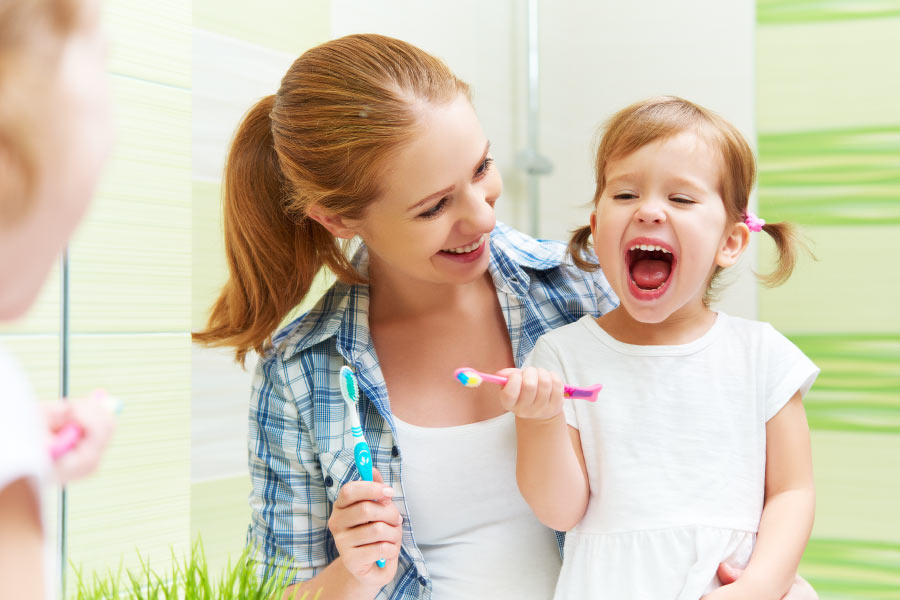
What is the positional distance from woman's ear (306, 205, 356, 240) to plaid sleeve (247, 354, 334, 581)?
155 mm

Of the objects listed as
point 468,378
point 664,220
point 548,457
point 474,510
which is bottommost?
point 474,510

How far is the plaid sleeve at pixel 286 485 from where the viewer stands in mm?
917

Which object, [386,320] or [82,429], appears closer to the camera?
[82,429]

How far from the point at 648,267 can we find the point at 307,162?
362 mm

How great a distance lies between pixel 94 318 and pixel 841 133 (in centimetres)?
135

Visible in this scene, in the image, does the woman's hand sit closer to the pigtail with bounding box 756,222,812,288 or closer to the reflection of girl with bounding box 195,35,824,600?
the reflection of girl with bounding box 195,35,824,600

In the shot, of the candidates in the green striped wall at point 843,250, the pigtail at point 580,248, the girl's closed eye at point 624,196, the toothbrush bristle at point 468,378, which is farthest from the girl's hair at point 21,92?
the green striped wall at point 843,250

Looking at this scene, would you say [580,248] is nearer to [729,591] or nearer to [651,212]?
[651,212]

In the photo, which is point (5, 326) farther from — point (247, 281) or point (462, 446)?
point (462, 446)

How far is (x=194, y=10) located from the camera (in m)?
1.02

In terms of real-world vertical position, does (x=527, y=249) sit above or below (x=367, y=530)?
above

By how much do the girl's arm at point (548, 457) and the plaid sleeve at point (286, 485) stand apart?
0.26 meters

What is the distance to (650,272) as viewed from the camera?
2.79 feet

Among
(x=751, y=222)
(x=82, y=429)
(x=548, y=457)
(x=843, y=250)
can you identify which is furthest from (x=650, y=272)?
(x=843, y=250)
